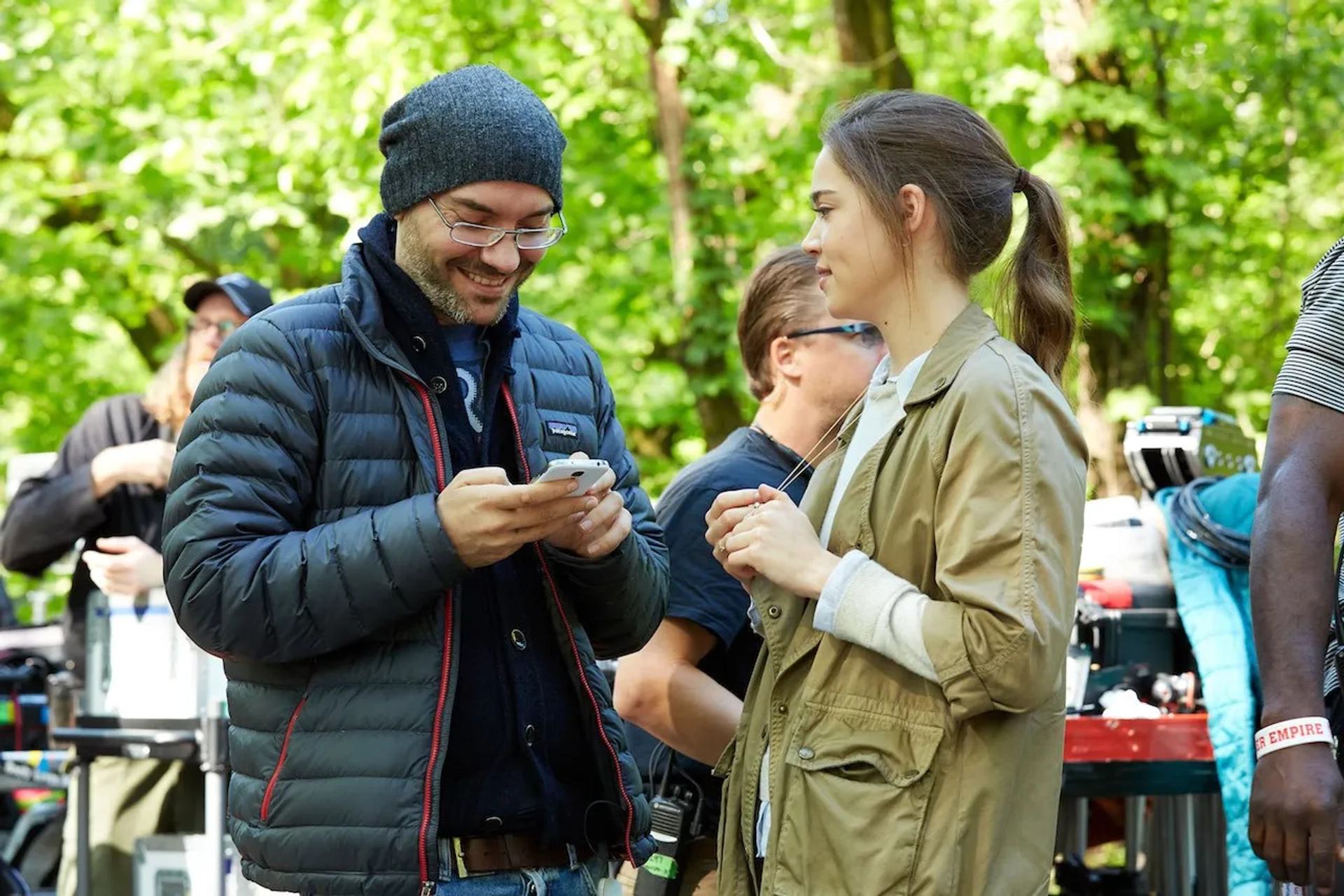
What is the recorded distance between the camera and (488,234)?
250 centimetres

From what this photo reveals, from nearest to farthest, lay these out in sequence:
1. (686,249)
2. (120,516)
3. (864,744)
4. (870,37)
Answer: (864,744) → (120,516) → (870,37) → (686,249)

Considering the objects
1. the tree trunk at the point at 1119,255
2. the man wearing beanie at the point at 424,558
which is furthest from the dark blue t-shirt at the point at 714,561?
the tree trunk at the point at 1119,255

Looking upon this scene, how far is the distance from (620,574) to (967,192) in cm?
81

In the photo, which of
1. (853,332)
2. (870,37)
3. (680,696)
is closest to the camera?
(680,696)

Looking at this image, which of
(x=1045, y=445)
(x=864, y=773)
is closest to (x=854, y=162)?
(x=1045, y=445)

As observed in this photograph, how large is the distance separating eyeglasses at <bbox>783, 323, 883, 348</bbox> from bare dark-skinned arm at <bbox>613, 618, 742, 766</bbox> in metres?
0.71

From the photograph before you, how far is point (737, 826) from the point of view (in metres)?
2.31

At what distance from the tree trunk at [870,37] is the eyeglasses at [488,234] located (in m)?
8.20

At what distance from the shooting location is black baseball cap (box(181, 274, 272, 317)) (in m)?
5.05

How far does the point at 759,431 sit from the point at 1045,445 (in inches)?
53.7

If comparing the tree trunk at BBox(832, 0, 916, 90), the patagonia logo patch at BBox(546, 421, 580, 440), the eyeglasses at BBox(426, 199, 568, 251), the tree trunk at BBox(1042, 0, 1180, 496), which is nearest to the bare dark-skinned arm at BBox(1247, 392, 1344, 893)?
the patagonia logo patch at BBox(546, 421, 580, 440)

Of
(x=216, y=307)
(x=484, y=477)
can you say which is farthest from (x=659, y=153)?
(x=484, y=477)

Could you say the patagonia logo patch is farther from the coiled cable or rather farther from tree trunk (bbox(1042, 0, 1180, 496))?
tree trunk (bbox(1042, 0, 1180, 496))

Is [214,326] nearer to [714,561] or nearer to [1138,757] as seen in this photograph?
[714,561]
